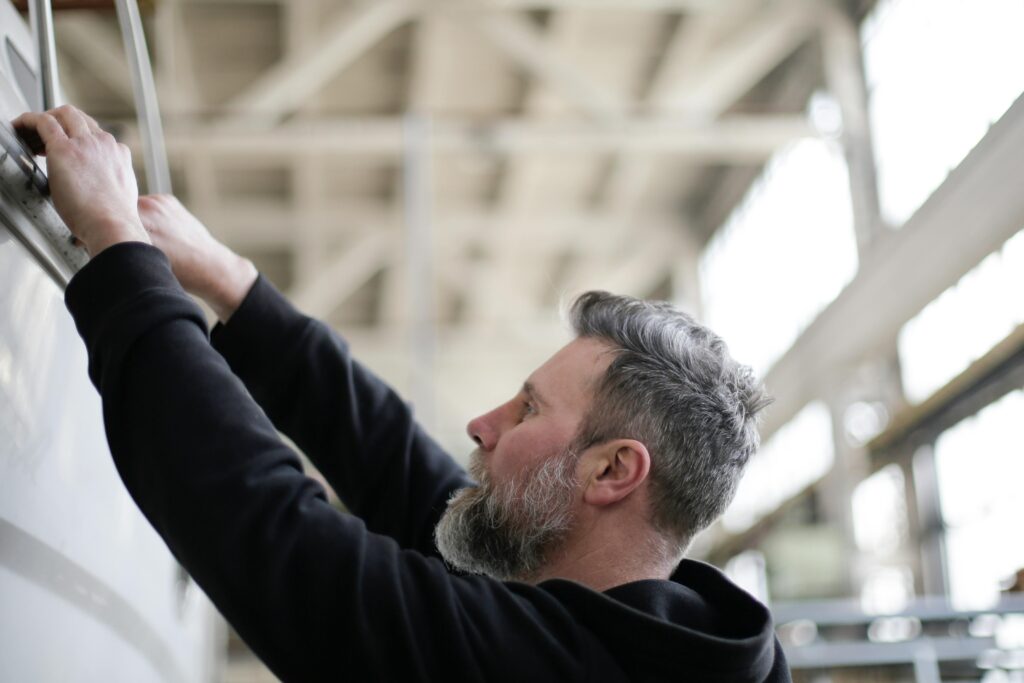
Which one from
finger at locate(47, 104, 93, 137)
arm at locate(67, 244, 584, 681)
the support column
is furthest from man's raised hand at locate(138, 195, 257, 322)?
the support column

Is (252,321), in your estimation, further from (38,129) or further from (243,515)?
(243,515)

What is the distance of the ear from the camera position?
1470 mm

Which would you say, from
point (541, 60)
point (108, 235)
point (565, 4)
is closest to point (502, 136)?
point (541, 60)

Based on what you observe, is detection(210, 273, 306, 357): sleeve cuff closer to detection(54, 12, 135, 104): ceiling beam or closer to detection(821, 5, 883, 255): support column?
detection(821, 5, 883, 255): support column

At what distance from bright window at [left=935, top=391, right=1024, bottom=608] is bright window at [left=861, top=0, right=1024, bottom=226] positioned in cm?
146

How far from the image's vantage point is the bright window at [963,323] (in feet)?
21.9

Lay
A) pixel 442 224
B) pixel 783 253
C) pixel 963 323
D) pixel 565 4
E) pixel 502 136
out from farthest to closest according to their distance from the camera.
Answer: pixel 442 224, pixel 783 253, pixel 502 136, pixel 565 4, pixel 963 323

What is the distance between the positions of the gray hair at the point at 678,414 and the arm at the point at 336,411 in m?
0.43

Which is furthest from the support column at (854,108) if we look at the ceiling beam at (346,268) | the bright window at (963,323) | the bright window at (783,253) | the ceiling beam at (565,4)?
the ceiling beam at (346,268)

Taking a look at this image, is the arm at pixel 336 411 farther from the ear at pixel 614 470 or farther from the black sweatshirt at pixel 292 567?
the black sweatshirt at pixel 292 567

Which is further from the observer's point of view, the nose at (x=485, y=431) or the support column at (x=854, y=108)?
the support column at (x=854, y=108)

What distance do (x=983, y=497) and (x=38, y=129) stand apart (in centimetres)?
753

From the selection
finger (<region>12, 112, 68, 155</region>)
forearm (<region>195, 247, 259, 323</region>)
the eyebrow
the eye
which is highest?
finger (<region>12, 112, 68, 155</region>)

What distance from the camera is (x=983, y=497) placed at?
7.72 metres
